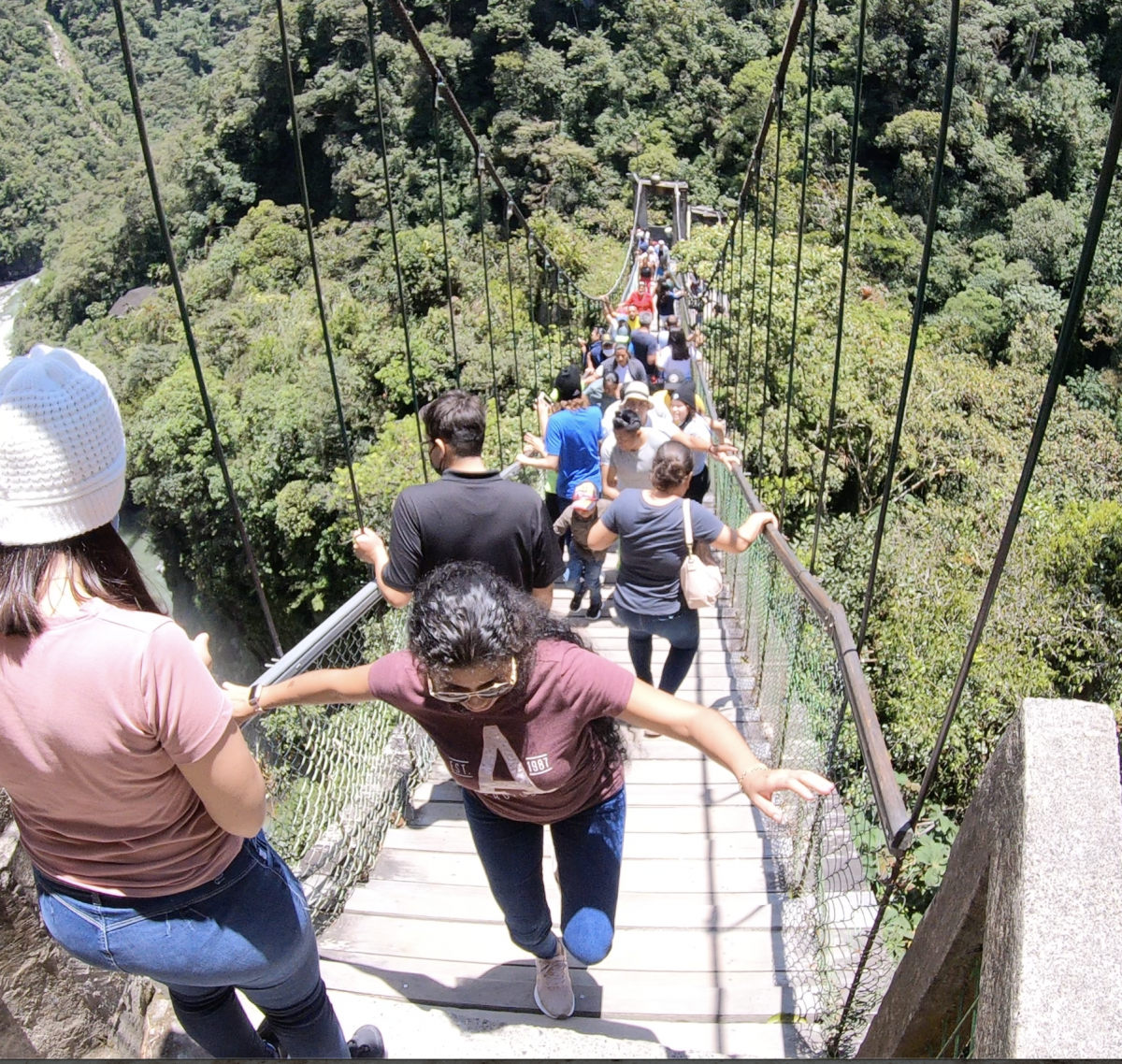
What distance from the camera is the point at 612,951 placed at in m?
1.79

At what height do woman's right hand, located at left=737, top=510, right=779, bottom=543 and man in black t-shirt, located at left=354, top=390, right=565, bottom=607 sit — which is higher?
man in black t-shirt, located at left=354, top=390, right=565, bottom=607

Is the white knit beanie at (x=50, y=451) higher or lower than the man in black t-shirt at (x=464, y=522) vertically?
higher

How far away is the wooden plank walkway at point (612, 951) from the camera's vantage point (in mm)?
1544

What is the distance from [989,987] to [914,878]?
8.04 ft

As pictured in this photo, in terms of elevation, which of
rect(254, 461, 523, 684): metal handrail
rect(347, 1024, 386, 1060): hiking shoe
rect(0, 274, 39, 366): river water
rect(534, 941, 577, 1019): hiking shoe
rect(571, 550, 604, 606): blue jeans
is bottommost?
rect(0, 274, 39, 366): river water

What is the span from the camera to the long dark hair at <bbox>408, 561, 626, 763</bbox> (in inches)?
43.5

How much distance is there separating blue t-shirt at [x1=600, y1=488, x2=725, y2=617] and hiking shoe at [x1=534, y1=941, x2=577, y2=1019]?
0.86 m

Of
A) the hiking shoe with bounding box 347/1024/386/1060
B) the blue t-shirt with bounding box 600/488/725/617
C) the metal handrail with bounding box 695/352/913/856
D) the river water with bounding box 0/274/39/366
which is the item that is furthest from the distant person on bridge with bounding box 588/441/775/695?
the river water with bounding box 0/274/39/366

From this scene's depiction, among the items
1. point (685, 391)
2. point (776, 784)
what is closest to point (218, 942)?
point (776, 784)

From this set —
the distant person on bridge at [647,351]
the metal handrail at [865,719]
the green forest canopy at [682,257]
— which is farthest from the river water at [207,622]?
the metal handrail at [865,719]

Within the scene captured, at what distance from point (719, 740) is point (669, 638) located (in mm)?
1204

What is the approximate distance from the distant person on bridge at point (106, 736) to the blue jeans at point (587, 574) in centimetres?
243

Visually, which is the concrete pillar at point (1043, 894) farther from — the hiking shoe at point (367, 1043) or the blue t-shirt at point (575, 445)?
the blue t-shirt at point (575, 445)

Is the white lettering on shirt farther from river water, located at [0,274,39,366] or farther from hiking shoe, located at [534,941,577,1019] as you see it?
river water, located at [0,274,39,366]
